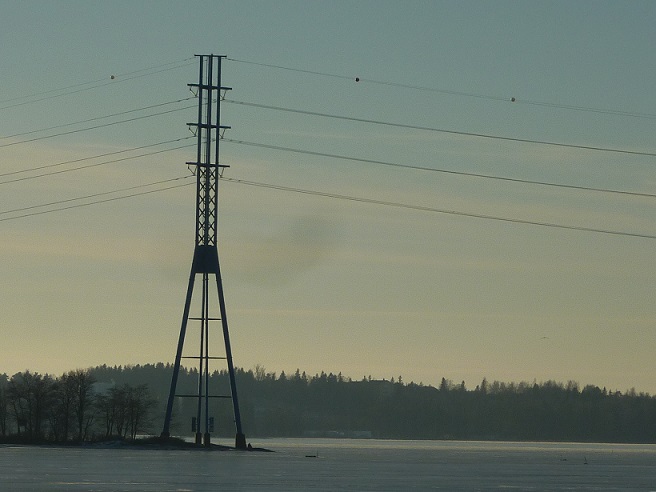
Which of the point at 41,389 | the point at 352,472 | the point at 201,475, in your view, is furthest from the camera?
the point at 41,389

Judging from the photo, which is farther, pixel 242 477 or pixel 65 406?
pixel 65 406

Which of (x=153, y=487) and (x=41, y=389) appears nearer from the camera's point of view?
(x=153, y=487)

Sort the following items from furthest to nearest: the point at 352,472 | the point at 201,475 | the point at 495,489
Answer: the point at 352,472 < the point at 201,475 < the point at 495,489

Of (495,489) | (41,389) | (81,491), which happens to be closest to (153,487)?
(81,491)

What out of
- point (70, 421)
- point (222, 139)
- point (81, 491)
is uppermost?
point (222, 139)

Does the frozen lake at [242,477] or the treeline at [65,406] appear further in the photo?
the treeline at [65,406]

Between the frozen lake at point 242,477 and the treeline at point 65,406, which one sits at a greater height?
the treeline at point 65,406

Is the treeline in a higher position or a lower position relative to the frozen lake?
higher

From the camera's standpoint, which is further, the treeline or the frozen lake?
the treeline

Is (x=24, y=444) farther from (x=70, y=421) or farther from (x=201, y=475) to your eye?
(x=201, y=475)

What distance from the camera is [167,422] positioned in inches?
5256

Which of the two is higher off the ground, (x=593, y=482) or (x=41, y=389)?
(x=41, y=389)

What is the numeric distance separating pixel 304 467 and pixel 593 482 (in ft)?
78.5

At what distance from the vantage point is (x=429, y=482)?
84875 mm
